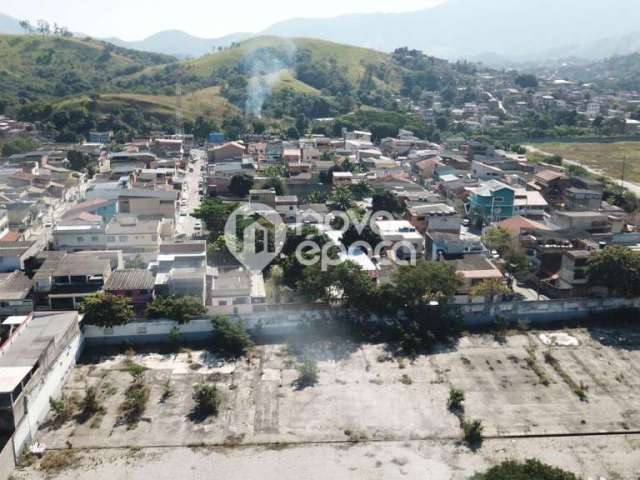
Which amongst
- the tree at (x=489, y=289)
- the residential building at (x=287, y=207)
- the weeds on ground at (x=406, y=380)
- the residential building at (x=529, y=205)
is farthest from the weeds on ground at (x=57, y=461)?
the residential building at (x=529, y=205)

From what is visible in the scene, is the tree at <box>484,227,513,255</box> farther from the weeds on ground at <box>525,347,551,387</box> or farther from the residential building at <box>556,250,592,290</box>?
the weeds on ground at <box>525,347,551,387</box>

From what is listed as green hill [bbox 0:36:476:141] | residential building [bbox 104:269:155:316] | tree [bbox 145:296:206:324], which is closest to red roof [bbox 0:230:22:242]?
residential building [bbox 104:269:155:316]

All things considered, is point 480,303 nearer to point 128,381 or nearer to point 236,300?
point 236,300

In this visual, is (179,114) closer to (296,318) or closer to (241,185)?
(241,185)

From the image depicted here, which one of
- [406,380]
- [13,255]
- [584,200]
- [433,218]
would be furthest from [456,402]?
[584,200]

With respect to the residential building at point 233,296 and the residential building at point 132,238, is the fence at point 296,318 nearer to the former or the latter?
the residential building at point 233,296

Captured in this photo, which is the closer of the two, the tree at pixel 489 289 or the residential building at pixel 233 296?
the residential building at pixel 233 296
